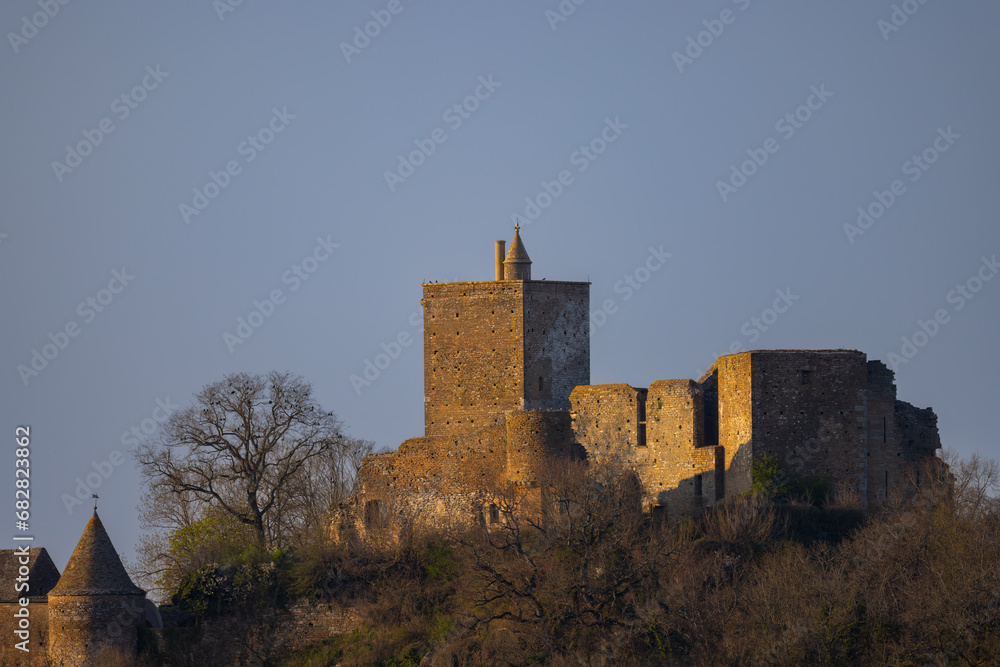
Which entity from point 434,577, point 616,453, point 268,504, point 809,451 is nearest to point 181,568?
point 268,504

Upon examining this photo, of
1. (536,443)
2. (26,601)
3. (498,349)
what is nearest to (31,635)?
(26,601)

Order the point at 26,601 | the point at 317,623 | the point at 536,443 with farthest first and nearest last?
1. the point at 536,443
2. the point at 317,623
3. the point at 26,601

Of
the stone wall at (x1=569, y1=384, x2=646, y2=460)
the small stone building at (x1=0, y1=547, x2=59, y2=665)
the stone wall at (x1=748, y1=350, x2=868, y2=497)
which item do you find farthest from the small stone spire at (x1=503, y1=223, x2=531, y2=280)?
the small stone building at (x1=0, y1=547, x2=59, y2=665)

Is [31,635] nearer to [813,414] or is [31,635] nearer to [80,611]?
[80,611]

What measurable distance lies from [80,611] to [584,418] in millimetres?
17708

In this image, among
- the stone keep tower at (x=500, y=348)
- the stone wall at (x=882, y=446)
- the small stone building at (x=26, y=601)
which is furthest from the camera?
the stone keep tower at (x=500, y=348)

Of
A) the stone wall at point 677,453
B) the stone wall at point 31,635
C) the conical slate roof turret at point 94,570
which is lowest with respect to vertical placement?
the stone wall at point 31,635

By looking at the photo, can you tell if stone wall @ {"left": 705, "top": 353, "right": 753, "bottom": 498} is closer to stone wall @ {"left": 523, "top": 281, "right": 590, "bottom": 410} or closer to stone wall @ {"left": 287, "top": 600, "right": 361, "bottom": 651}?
stone wall @ {"left": 523, "top": 281, "right": 590, "bottom": 410}

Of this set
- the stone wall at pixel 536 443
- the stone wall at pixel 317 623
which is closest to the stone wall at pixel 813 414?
the stone wall at pixel 536 443

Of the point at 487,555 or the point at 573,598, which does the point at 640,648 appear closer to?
the point at 573,598

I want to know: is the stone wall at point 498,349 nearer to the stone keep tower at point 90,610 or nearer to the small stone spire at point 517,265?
the small stone spire at point 517,265

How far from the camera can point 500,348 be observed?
69938 mm

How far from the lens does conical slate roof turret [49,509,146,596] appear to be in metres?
62.8

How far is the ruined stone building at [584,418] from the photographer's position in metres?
61.4
